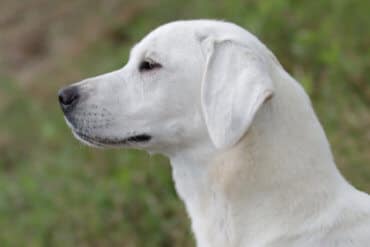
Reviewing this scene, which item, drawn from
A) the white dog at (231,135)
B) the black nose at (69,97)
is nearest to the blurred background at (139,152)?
the white dog at (231,135)

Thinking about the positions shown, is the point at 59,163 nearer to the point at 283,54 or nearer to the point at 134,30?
the point at 283,54

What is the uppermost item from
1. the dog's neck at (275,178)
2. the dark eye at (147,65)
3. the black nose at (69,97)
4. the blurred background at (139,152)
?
the dark eye at (147,65)

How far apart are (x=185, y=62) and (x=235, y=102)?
0.44 metres

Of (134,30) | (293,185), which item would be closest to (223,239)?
(293,185)

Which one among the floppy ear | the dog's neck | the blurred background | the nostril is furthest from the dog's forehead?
the blurred background

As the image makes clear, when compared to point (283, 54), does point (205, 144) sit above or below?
above

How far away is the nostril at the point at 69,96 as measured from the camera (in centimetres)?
401

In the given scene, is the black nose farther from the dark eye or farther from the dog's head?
the dark eye

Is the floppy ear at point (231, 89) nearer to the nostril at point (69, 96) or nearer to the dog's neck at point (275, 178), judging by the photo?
the dog's neck at point (275, 178)

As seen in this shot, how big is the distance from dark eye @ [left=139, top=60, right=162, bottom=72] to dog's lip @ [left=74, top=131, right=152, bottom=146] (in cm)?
27

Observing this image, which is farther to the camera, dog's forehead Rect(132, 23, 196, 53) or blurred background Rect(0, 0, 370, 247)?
blurred background Rect(0, 0, 370, 247)

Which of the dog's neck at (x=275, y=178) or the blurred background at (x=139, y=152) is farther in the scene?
the blurred background at (x=139, y=152)

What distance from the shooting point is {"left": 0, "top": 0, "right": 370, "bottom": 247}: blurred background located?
21.9ft

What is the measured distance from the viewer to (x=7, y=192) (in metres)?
7.98
